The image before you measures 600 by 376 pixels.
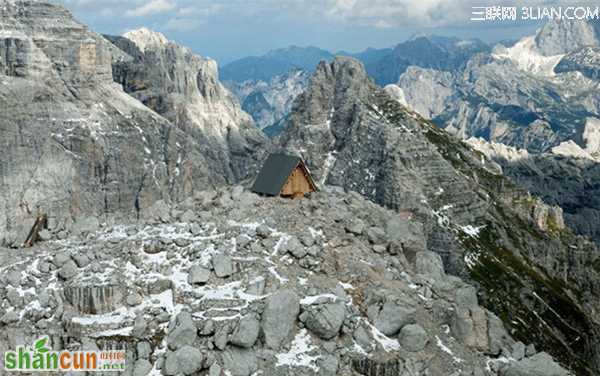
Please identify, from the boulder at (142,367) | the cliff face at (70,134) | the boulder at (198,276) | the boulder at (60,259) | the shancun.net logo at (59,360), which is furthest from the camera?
the cliff face at (70,134)

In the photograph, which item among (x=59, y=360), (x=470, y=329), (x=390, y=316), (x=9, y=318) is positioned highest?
(x=9, y=318)

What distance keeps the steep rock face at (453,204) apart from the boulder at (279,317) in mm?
74868

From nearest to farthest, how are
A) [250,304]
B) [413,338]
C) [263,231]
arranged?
[413,338] < [250,304] < [263,231]

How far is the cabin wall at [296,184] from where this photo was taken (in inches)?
1685

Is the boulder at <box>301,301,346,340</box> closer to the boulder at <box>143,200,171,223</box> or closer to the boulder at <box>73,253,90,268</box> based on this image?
the boulder at <box>73,253,90,268</box>

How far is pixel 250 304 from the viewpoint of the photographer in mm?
31844

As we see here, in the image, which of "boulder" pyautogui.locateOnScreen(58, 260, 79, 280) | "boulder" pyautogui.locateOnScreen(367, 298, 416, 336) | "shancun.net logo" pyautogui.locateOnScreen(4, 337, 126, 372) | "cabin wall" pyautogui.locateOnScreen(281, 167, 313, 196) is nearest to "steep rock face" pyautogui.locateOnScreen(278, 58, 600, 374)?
"cabin wall" pyautogui.locateOnScreen(281, 167, 313, 196)

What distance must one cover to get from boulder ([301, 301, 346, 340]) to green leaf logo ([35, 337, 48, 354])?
497 inches

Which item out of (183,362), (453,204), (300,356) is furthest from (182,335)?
(453,204)

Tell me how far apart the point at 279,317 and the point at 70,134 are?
148681mm

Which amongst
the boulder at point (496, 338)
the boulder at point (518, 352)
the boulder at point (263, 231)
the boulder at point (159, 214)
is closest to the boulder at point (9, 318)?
the boulder at point (159, 214)

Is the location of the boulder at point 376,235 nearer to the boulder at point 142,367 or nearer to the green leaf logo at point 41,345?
the boulder at point 142,367

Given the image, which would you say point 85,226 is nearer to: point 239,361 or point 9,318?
point 9,318

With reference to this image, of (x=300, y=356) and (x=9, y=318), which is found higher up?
(x=9, y=318)
